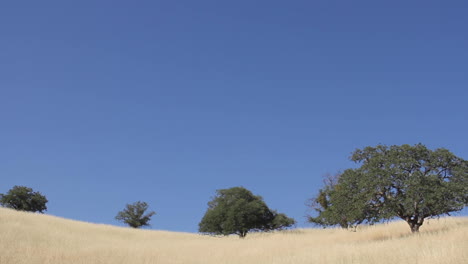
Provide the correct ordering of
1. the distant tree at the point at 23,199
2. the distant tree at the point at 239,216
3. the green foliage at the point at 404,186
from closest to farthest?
the green foliage at the point at 404,186
the distant tree at the point at 239,216
the distant tree at the point at 23,199

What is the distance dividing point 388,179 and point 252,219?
24.5m

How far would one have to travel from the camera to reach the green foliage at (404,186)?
24219 mm

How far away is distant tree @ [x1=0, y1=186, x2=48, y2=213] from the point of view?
195ft

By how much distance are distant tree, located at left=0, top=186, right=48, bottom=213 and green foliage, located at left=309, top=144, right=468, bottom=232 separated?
50396mm

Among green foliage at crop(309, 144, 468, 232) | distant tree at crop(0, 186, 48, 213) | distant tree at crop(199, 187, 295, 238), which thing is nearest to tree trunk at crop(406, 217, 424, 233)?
green foliage at crop(309, 144, 468, 232)

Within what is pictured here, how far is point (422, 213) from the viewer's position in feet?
83.6

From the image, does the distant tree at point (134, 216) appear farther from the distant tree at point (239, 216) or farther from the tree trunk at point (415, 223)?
the tree trunk at point (415, 223)

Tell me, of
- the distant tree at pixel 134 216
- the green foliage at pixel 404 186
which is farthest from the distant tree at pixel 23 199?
the green foliage at pixel 404 186

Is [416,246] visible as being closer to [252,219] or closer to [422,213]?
[422,213]

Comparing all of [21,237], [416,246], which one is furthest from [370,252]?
[21,237]

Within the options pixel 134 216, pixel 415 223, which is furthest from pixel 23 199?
pixel 415 223

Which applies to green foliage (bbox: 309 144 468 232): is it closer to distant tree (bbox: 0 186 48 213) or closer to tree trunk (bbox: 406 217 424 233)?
tree trunk (bbox: 406 217 424 233)

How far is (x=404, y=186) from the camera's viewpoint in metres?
24.8

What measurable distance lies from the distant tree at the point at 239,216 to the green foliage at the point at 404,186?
20066mm
